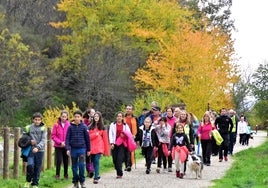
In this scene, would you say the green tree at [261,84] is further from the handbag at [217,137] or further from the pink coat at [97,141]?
the pink coat at [97,141]

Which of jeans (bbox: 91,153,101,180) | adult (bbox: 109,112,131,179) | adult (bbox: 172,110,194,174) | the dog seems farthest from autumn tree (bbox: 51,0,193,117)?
jeans (bbox: 91,153,101,180)

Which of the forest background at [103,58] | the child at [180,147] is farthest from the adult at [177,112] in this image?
the forest background at [103,58]

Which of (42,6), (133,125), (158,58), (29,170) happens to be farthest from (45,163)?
(42,6)

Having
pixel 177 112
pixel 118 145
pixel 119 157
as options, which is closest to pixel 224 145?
pixel 177 112

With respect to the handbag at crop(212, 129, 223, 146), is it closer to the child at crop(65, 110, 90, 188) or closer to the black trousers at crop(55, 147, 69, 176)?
the black trousers at crop(55, 147, 69, 176)

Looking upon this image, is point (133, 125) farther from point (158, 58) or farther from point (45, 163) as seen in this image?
point (158, 58)

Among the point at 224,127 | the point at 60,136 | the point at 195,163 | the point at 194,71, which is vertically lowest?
the point at 195,163

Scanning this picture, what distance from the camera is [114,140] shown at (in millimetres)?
16812

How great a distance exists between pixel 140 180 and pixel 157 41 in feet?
105

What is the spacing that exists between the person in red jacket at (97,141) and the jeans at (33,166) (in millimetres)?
2030

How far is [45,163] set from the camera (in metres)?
19.4

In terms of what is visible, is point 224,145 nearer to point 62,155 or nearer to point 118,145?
point 118,145

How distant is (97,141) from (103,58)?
3198 centimetres

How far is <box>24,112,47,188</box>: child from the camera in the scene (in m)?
13.8
